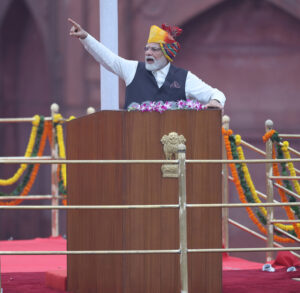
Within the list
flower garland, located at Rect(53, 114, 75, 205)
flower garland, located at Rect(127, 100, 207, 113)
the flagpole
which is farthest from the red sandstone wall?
flower garland, located at Rect(127, 100, 207, 113)

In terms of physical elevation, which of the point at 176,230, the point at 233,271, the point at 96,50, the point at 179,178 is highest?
the point at 96,50

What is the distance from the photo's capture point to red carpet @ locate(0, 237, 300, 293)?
17.2 feet

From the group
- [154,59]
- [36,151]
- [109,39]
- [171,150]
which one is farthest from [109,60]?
[36,151]

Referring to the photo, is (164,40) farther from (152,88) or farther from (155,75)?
(152,88)

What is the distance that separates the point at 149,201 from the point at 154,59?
103 cm

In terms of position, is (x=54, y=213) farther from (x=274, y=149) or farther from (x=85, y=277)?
(x=85, y=277)

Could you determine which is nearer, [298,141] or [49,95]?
[298,141]

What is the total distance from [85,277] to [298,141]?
693cm

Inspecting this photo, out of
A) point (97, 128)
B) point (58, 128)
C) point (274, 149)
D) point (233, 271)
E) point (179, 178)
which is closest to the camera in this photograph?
point (179, 178)

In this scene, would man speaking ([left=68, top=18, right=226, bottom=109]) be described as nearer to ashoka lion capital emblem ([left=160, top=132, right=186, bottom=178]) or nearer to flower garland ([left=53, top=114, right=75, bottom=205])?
ashoka lion capital emblem ([left=160, top=132, right=186, bottom=178])

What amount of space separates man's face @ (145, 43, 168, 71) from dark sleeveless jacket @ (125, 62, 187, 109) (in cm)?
4

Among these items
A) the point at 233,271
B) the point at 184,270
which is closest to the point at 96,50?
the point at 184,270

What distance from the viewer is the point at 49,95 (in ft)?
41.0

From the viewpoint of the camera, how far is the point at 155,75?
5.38m
